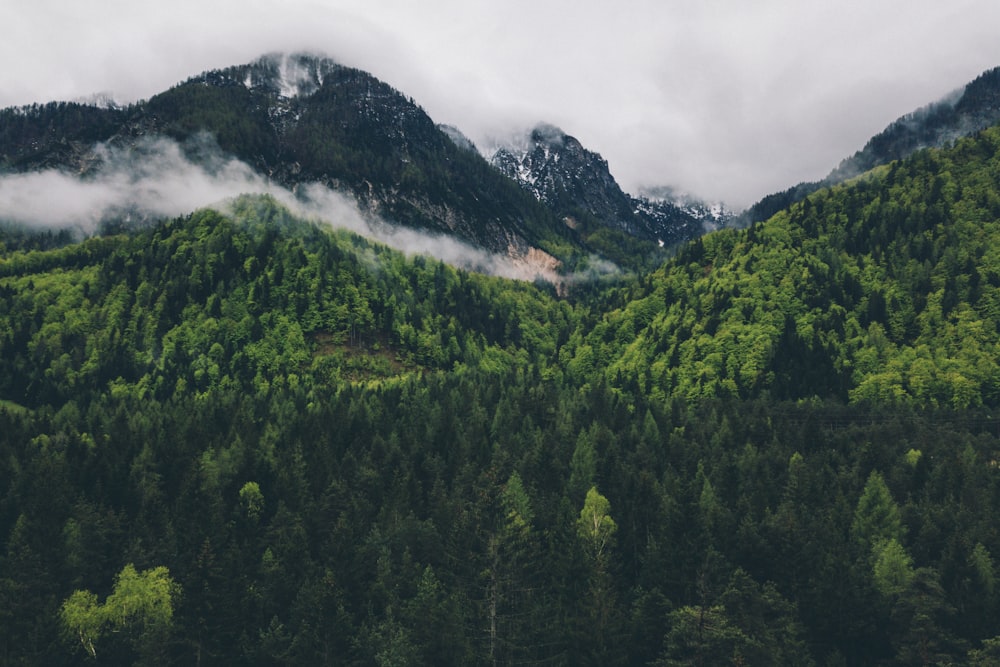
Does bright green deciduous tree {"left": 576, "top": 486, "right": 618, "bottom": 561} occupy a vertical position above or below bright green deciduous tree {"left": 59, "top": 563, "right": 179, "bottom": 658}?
above

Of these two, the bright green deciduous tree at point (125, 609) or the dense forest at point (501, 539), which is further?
the bright green deciduous tree at point (125, 609)

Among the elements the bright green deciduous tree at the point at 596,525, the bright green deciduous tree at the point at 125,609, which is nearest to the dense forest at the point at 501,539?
the bright green deciduous tree at the point at 125,609

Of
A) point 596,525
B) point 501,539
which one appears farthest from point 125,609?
point 596,525

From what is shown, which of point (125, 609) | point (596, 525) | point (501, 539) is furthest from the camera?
point (596, 525)

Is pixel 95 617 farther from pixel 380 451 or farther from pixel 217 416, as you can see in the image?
pixel 217 416

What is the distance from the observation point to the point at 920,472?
11644 cm

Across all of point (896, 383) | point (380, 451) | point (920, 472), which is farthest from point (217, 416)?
point (896, 383)

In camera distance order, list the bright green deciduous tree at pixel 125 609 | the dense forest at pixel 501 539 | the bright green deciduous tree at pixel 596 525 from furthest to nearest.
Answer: the bright green deciduous tree at pixel 596 525, the bright green deciduous tree at pixel 125 609, the dense forest at pixel 501 539

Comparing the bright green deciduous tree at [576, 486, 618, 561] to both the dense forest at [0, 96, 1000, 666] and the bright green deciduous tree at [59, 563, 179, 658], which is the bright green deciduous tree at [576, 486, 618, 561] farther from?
the bright green deciduous tree at [59, 563, 179, 658]

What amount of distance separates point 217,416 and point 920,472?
115m

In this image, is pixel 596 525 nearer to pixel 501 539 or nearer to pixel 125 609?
pixel 501 539

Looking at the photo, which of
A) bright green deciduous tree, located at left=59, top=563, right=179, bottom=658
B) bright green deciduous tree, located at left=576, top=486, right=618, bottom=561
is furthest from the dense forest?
bright green deciduous tree, located at left=576, top=486, right=618, bottom=561

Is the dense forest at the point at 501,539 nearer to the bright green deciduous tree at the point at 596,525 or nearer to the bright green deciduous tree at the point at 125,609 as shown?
the bright green deciduous tree at the point at 125,609

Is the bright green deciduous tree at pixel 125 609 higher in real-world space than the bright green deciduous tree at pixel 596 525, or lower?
lower
